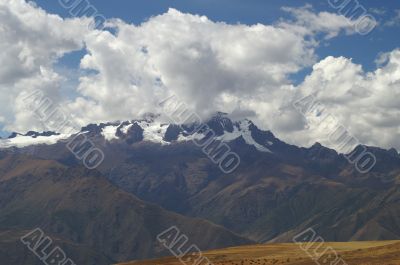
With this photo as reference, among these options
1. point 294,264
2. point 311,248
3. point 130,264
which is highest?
point 311,248

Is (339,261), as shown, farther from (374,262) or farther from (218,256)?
(218,256)

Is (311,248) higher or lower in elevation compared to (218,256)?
higher

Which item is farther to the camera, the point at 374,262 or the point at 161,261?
the point at 161,261

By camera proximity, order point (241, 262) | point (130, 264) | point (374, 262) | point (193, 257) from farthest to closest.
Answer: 1. point (130, 264)
2. point (193, 257)
3. point (241, 262)
4. point (374, 262)

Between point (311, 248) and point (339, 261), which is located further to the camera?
point (311, 248)

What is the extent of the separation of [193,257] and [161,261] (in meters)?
6.64

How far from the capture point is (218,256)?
127125mm

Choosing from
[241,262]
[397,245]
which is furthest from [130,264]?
[397,245]

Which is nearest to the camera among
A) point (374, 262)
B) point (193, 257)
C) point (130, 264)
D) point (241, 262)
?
point (374, 262)

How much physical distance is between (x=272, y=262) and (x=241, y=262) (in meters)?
5.67

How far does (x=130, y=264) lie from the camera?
13138 cm

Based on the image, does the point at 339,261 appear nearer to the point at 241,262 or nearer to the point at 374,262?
the point at 374,262

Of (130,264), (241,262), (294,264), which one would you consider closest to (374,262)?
(294,264)

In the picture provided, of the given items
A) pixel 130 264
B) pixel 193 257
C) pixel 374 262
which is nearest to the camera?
pixel 374 262
